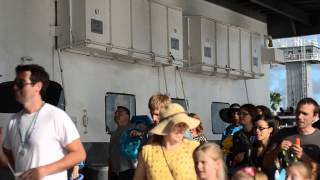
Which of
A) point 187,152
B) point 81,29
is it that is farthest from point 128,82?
point 187,152

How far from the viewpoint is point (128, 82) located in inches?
469

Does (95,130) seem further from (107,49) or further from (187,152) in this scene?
(187,152)

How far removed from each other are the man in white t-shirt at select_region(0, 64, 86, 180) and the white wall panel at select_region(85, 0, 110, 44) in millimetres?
5962

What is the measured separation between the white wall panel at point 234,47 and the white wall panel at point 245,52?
23cm

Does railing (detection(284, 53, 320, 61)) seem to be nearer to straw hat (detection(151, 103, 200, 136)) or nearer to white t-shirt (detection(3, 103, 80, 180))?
straw hat (detection(151, 103, 200, 136))

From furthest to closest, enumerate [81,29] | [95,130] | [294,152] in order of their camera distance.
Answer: [95,130] < [81,29] < [294,152]

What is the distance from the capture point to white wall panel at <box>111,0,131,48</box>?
421 inches

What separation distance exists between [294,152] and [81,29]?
211 inches

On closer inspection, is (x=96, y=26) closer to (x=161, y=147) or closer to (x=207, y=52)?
(x=207, y=52)

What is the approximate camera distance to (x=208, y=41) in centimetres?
1409

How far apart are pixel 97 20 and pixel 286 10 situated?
911 cm

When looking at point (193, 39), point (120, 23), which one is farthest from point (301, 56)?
point (120, 23)

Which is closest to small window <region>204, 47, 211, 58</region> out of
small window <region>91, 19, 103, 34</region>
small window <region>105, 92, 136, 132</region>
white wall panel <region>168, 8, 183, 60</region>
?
white wall panel <region>168, 8, 183, 60</region>

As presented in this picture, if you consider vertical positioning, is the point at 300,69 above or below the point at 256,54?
above
